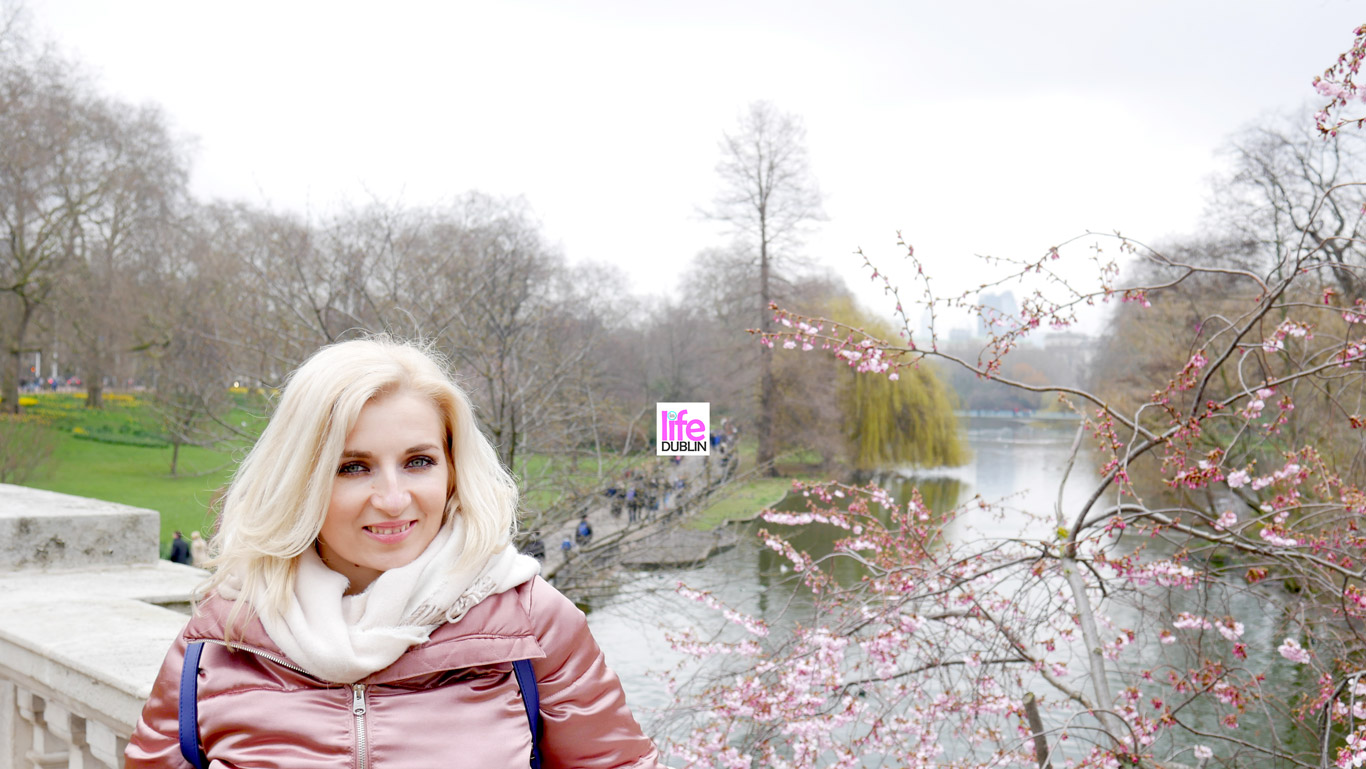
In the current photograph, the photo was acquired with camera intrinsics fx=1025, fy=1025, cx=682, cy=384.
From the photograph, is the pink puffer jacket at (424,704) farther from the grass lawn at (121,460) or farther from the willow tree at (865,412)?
the willow tree at (865,412)

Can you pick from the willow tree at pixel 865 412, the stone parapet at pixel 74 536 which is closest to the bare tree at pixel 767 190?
the willow tree at pixel 865 412

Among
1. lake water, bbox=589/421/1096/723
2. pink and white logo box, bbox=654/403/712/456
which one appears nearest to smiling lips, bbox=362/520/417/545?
lake water, bbox=589/421/1096/723

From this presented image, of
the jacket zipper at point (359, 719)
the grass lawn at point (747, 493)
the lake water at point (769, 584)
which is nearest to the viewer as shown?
the jacket zipper at point (359, 719)

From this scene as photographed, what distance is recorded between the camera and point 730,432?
1054 centimetres

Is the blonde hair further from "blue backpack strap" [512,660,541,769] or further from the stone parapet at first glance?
the stone parapet

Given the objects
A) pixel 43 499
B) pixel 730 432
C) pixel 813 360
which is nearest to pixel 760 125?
pixel 813 360

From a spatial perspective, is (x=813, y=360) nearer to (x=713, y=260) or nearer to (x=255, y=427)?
(x=713, y=260)

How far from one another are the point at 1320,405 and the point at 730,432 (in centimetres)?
534

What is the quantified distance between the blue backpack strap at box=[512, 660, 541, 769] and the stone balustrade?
71 cm

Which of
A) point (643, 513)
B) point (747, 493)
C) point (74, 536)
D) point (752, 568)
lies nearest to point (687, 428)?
point (643, 513)

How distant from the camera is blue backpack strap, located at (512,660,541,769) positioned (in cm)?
113

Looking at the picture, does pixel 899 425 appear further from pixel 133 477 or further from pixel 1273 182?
pixel 133 477

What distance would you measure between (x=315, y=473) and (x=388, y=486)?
0.08 meters

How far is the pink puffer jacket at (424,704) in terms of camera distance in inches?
42.5
